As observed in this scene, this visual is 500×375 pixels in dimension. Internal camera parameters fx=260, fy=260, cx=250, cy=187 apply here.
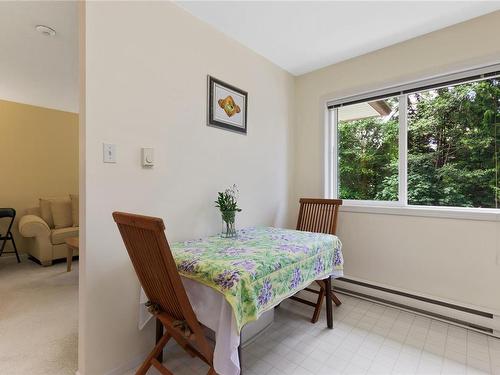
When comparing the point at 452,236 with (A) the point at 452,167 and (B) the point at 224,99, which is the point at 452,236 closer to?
(A) the point at 452,167

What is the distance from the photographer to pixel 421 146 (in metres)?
2.38

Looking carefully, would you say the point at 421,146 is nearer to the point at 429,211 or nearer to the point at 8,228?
the point at 429,211

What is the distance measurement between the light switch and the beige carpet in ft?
4.32

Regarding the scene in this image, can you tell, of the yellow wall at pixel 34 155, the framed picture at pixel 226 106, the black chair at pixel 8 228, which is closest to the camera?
the framed picture at pixel 226 106

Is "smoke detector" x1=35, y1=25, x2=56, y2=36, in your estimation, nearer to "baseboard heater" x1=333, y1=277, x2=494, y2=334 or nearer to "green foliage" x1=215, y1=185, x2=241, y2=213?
"green foliage" x1=215, y1=185, x2=241, y2=213

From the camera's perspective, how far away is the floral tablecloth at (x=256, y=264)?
1.17 meters

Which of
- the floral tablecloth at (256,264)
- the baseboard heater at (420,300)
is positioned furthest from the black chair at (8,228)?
the baseboard heater at (420,300)

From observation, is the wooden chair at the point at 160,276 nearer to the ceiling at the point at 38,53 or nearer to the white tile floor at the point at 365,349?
the white tile floor at the point at 365,349

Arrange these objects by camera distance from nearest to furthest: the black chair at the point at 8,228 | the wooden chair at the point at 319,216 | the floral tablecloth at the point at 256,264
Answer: the floral tablecloth at the point at 256,264
the wooden chair at the point at 319,216
the black chair at the point at 8,228

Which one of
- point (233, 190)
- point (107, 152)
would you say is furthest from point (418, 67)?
point (107, 152)

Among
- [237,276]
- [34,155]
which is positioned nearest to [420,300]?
[237,276]

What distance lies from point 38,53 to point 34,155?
236 cm

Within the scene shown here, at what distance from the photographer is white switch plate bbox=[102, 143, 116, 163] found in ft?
4.79

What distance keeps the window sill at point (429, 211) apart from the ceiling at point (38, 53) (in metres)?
2.83
